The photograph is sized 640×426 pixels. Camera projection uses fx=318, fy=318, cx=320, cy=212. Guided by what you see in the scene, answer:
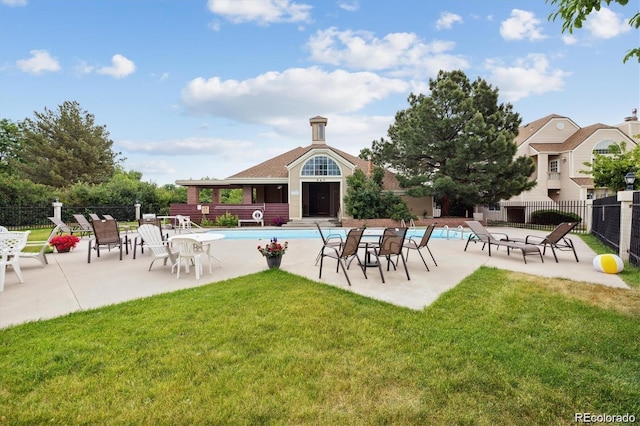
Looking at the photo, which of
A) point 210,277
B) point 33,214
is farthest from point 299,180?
point 210,277

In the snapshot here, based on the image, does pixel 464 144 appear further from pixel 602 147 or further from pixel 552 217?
pixel 602 147

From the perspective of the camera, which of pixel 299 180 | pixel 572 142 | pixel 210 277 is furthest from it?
pixel 572 142

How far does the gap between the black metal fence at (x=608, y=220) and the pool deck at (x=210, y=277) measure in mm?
1026

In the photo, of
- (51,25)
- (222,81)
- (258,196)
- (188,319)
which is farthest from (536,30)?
(258,196)

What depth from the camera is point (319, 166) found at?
72.2ft

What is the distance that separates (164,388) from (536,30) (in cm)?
1370

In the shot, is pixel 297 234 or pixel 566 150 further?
pixel 566 150

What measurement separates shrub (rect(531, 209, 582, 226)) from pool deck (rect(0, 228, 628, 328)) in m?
13.3

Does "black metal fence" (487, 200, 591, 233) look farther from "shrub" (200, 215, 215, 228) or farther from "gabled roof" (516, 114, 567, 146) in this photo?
"shrub" (200, 215, 215, 228)

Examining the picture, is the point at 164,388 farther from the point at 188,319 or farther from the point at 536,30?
the point at 536,30

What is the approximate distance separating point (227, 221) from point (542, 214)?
68.5 ft

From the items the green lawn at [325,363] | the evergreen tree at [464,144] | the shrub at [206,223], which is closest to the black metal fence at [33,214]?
the shrub at [206,223]

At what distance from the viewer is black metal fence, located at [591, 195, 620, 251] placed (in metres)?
9.29

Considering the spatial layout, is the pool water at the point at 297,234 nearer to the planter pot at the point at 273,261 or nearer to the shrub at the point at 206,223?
the shrub at the point at 206,223
